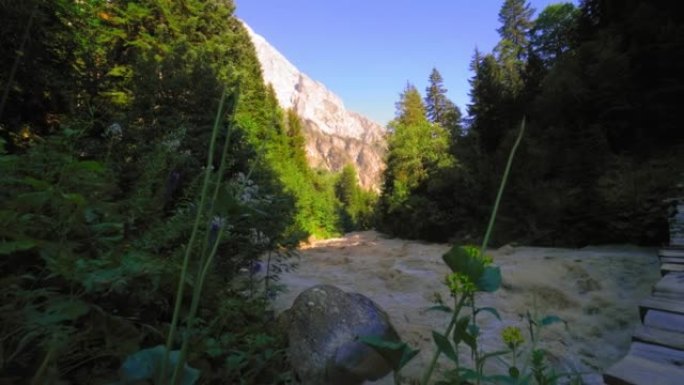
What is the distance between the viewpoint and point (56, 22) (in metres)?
5.08

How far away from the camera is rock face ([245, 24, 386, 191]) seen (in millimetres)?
86438

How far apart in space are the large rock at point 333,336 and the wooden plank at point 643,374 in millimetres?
1184

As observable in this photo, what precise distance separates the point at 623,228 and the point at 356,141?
88.7m

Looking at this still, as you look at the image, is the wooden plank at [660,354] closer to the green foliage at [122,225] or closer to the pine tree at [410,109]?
the green foliage at [122,225]

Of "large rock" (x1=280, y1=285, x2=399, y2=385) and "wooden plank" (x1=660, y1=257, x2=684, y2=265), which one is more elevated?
"wooden plank" (x1=660, y1=257, x2=684, y2=265)

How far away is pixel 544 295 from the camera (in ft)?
15.4

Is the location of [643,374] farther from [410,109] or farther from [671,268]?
[410,109]

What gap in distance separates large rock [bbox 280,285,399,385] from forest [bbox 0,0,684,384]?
0.23m

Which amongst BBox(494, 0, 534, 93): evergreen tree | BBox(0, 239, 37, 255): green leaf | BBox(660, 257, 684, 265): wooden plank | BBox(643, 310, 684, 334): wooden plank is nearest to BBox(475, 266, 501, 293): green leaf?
BBox(0, 239, 37, 255): green leaf

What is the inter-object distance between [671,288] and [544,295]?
6.14 ft

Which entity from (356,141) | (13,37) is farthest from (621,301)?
(356,141)

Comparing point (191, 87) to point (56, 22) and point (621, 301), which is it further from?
point (621, 301)

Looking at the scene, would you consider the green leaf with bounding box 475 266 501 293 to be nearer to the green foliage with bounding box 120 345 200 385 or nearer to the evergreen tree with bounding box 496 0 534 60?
the green foliage with bounding box 120 345 200 385

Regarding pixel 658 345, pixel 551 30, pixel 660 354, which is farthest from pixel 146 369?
pixel 551 30
